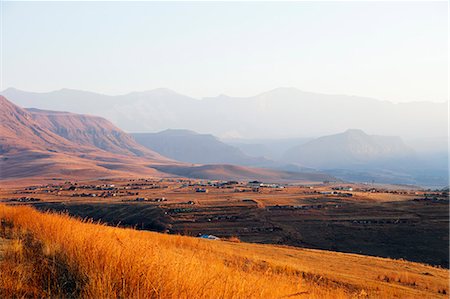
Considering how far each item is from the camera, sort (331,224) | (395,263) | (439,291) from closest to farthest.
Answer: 1. (439,291)
2. (395,263)
3. (331,224)

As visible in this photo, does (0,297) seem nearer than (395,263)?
Yes

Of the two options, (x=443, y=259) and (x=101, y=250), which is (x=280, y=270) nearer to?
(x=101, y=250)

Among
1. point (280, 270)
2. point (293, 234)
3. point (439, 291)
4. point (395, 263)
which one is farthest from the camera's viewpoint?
point (293, 234)

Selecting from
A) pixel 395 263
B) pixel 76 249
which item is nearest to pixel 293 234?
pixel 395 263

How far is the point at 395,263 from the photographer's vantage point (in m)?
25.4

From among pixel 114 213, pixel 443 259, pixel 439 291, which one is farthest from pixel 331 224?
pixel 439 291

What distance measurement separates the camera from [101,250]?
721 centimetres

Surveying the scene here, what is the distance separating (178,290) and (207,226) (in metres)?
47.6

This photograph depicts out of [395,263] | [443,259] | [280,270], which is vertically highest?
[280,270]

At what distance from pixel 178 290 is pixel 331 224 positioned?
51767 mm

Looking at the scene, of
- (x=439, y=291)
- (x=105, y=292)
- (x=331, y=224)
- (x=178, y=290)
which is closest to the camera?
(x=105, y=292)

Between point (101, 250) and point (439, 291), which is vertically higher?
point (101, 250)

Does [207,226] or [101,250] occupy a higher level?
[101,250]

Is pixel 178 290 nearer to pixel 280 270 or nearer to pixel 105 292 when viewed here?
pixel 105 292
